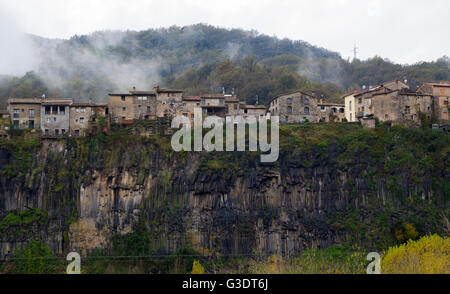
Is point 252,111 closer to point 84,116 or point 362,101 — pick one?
point 362,101

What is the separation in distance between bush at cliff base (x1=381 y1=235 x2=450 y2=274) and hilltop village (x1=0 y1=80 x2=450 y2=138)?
2977 centimetres

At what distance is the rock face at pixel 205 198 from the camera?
54344 millimetres

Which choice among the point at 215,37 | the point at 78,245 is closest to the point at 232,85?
the point at 78,245

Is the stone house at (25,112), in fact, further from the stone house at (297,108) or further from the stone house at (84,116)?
the stone house at (297,108)

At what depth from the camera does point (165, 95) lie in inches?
2677

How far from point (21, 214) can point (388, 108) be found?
44.1 meters

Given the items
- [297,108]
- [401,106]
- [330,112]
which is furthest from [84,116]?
[401,106]

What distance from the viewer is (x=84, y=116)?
64.9 m

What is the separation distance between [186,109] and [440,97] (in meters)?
32.2

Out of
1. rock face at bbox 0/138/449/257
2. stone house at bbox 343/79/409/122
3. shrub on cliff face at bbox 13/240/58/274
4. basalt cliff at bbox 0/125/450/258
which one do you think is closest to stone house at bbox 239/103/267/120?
basalt cliff at bbox 0/125/450/258

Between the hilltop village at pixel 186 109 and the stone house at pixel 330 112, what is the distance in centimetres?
32

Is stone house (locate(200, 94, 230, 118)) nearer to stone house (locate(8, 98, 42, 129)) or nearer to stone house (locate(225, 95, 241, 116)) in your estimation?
stone house (locate(225, 95, 241, 116))

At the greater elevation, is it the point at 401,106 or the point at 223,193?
the point at 401,106
